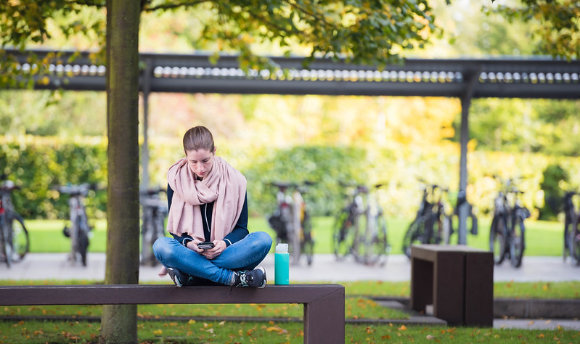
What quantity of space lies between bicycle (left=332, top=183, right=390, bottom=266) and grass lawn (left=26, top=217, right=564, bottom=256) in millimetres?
654

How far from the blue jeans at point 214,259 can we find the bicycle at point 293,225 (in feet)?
25.3

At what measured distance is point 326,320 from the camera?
455 cm

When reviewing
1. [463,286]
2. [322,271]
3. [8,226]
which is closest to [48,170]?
[8,226]

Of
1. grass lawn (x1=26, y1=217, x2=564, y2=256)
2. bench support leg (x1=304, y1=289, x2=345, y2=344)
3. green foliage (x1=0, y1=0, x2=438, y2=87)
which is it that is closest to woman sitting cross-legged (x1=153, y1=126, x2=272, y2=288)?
bench support leg (x1=304, y1=289, x2=345, y2=344)

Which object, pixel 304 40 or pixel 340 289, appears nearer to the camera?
pixel 340 289

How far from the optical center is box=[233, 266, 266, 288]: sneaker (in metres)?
4.42

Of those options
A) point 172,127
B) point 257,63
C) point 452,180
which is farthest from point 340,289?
point 172,127

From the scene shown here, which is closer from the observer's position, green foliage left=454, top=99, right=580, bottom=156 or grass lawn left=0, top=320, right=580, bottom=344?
grass lawn left=0, top=320, right=580, bottom=344

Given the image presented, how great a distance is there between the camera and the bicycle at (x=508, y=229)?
1230 centimetres

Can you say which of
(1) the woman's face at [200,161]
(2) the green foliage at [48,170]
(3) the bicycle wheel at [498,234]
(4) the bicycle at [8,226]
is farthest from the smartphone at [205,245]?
(2) the green foliage at [48,170]

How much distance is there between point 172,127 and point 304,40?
82.5ft

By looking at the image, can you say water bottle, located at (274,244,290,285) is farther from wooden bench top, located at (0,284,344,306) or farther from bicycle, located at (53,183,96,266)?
bicycle, located at (53,183,96,266)

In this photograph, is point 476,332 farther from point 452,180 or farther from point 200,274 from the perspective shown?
point 452,180

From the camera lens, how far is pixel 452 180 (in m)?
21.8
